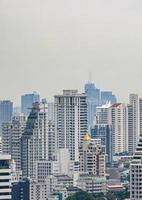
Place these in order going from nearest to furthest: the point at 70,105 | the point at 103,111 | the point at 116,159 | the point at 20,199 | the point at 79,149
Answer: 1. the point at 20,199
2. the point at 79,149
3. the point at 116,159
4. the point at 70,105
5. the point at 103,111

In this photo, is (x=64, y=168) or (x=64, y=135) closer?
(x=64, y=168)

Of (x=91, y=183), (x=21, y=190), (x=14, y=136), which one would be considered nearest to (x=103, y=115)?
(x=14, y=136)

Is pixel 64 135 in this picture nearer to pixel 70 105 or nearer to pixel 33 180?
pixel 70 105

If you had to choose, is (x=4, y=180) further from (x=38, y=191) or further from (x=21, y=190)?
(x=38, y=191)

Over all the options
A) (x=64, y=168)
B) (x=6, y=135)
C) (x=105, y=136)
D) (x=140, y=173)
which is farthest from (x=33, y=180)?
(x=105, y=136)

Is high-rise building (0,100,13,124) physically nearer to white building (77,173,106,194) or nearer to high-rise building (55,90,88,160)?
high-rise building (55,90,88,160)

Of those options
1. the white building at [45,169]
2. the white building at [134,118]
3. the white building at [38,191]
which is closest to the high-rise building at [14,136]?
the white building at [45,169]

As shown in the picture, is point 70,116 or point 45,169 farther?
point 70,116
